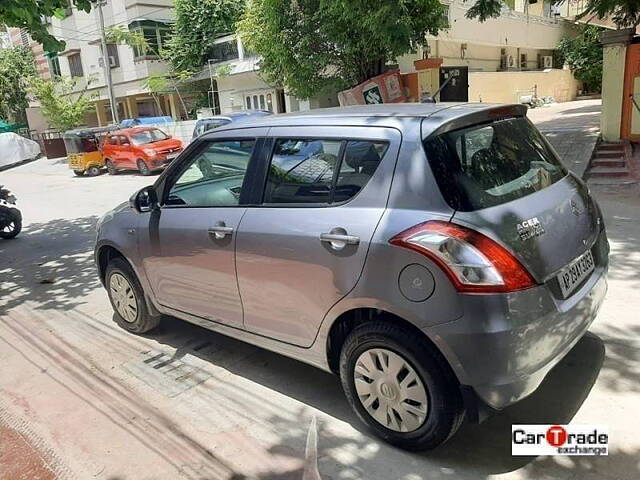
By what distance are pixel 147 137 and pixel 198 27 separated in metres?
8.39

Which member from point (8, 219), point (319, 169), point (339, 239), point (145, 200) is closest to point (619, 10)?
point (319, 169)

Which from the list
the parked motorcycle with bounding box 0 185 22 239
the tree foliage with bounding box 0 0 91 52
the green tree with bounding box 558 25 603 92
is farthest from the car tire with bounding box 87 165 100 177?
the green tree with bounding box 558 25 603 92

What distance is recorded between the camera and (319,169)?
2887 mm

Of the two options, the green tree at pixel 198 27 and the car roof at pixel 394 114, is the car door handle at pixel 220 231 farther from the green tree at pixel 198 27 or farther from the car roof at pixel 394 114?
the green tree at pixel 198 27

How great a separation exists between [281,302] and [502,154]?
1.46m

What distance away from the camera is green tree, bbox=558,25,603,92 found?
30188 millimetres

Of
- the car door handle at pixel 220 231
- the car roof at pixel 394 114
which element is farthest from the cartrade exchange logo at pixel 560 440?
the car door handle at pixel 220 231

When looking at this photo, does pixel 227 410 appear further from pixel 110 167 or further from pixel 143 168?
pixel 110 167

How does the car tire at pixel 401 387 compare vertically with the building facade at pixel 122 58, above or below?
below

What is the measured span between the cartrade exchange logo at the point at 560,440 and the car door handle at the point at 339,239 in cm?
133

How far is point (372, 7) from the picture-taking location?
10281mm

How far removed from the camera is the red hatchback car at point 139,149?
17.3 metres

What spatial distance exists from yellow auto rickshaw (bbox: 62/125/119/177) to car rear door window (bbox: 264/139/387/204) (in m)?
18.9

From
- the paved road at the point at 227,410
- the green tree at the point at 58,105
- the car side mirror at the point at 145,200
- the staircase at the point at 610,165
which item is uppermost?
the green tree at the point at 58,105
